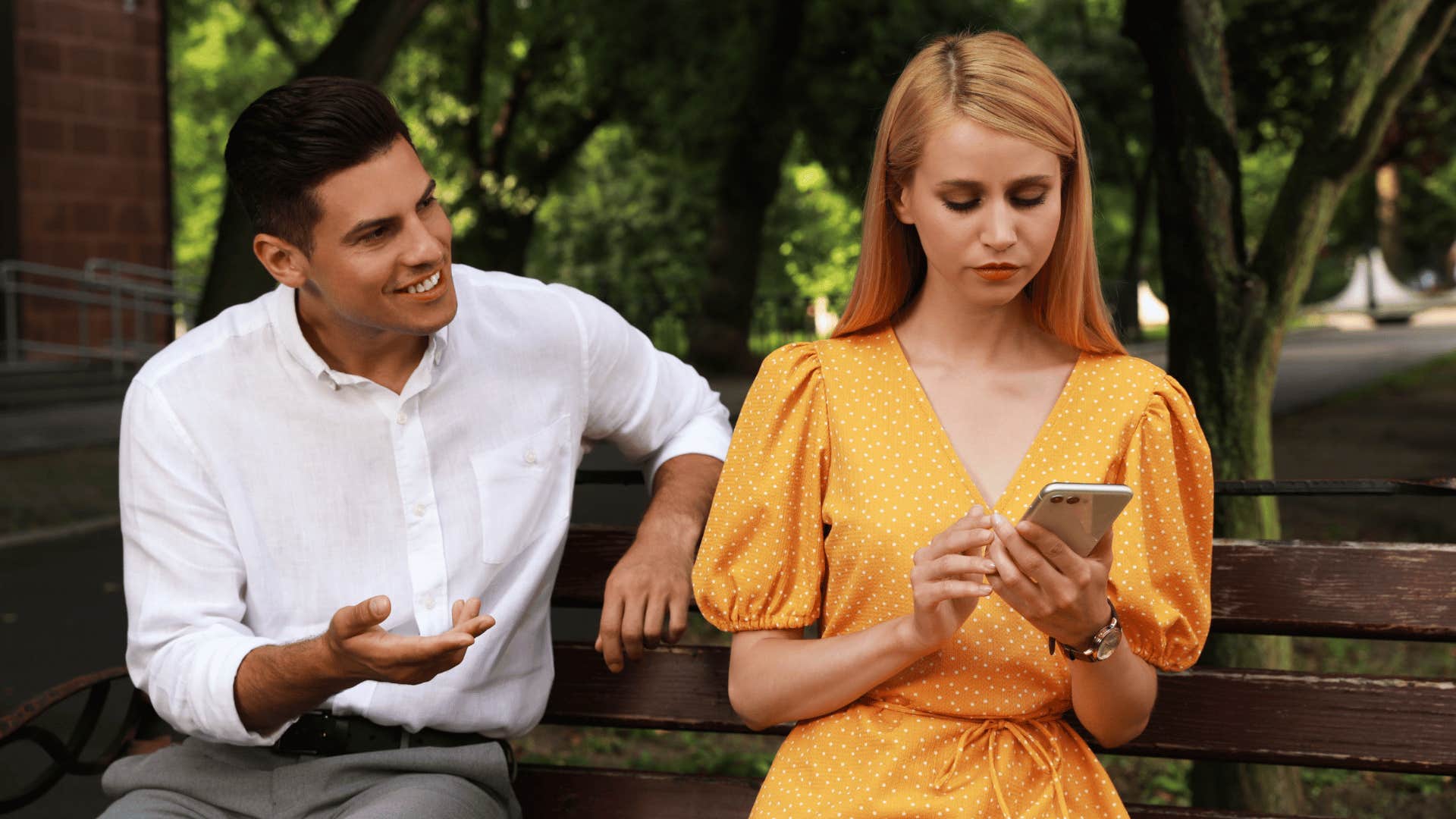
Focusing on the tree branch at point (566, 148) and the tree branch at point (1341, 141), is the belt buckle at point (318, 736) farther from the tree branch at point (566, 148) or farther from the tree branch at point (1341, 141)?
the tree branch at point (566, 148)

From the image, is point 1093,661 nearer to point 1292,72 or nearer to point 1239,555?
point 1239,555

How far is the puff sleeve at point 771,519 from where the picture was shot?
244 cm

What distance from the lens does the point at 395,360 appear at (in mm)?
2795

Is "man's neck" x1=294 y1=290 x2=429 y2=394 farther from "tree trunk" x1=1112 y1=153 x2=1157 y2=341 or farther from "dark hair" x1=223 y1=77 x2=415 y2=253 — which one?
"tree trunk" x1=1112 y1=153 x2=1157 y2=341

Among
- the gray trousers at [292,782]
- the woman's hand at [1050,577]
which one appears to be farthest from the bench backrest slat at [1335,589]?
the gray trousers at [292,782]

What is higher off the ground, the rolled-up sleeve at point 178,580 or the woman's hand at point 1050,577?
the woman's hand at point 1050,577

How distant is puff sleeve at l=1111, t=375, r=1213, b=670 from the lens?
7.60ft

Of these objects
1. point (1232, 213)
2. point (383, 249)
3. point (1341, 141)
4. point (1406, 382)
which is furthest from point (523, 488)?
point (1406, 382)

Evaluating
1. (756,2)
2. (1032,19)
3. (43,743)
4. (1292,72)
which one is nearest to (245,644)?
(43,743)

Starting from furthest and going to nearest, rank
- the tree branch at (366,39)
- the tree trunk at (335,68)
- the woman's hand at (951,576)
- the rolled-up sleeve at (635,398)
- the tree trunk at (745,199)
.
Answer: the tree trunk at (745,199) → the tree branch at (366,39) → the tree trunk at (335,68) → the rolled-up sleeve at (635,398) → the woman's hand at (951,576)

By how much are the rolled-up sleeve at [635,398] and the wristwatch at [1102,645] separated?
40.4 inches

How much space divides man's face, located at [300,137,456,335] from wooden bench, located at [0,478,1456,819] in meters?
0.74

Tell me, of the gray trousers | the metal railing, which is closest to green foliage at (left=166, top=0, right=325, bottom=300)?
the metal railing

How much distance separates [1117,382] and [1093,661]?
18.7 inches
